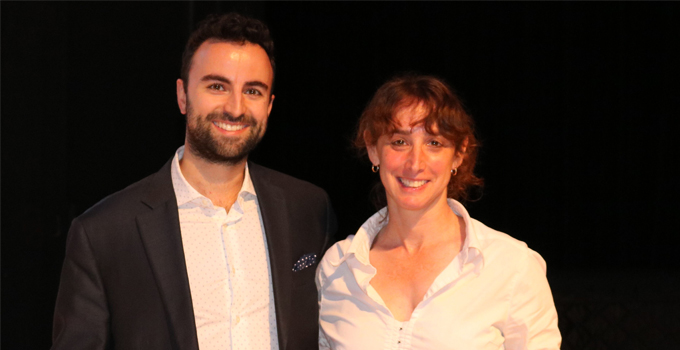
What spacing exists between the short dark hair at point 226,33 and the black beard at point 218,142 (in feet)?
0.67

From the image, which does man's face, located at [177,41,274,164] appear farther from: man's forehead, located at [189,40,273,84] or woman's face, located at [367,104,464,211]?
woman's face, located at [367,104,464,211]

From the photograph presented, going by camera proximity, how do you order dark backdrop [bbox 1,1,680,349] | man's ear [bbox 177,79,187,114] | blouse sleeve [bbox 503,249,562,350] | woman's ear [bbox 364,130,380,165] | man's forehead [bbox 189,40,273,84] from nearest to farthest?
blouse sleeve [bbox 503,249,562,350], woman's ear [bbox 364,130,380,165], man's forehead [bbox 189,40,273,84], man's ear [bbox 177,79,187,114], dark backdrop [bbox 1,1,680,349]

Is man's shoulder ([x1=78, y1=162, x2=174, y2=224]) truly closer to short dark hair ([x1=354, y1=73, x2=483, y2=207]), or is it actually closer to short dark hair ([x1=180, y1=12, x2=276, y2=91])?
short dark hair ([x1=180, y1=12, x2=276, y2=91])

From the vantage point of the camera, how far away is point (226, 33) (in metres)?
2.14

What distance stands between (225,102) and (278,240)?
51 cm

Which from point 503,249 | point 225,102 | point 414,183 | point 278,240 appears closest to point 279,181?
point 278,240

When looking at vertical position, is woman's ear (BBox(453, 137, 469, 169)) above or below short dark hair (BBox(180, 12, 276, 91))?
below

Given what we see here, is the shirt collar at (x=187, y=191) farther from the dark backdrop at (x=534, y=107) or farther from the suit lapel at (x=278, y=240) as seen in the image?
the dark backdrop at (x=534, y=107)

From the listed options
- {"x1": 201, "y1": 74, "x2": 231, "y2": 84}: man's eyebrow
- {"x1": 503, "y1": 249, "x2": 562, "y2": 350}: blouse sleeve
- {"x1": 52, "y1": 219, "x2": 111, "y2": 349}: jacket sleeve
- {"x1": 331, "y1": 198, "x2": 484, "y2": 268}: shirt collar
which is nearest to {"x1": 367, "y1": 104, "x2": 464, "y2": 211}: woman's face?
{"x1": 331, "y1": 198, "x2": 484, "y2": 268}: shirt collar

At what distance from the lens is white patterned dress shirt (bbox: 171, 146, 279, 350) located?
1.97 metres

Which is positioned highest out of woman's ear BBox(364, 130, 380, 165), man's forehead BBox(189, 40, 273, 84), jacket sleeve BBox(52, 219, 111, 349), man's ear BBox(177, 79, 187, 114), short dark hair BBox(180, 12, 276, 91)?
short dark hair BBox(180, 12, 276, 91)

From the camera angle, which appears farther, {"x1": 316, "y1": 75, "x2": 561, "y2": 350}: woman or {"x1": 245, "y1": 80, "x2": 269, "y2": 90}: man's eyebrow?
{"x1": 245, "y1": 80, "x2": 269, "y2": 90}: man's eyebrow

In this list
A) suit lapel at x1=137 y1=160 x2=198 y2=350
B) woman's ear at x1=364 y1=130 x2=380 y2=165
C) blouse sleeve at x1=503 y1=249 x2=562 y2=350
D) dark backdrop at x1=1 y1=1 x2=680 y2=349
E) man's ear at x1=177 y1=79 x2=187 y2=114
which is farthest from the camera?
dark backdrop at x1=1 y1=1 x2=680 y2=349

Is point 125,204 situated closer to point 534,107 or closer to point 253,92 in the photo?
point 253,92
